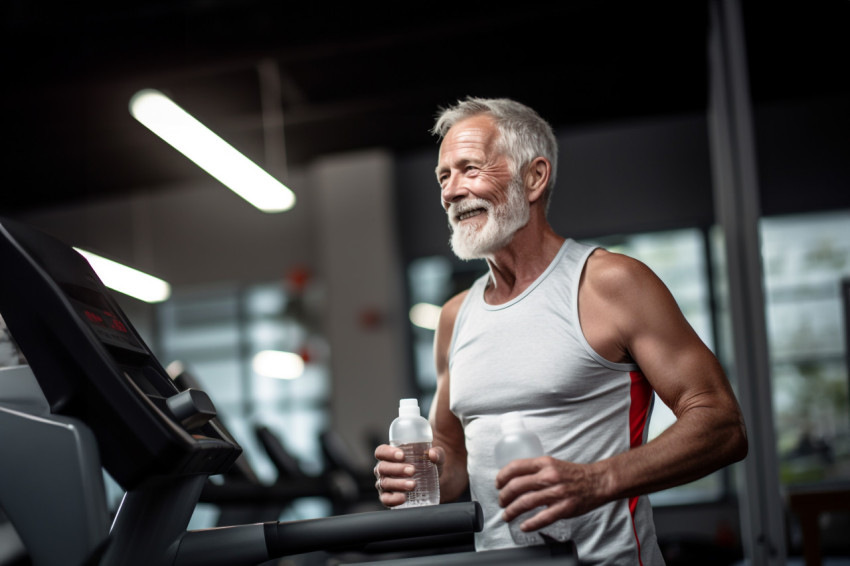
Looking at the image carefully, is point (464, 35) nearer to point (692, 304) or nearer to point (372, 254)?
point (372, 254)

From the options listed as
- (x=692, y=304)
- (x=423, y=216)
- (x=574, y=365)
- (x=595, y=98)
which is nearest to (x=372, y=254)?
(x=423, y=216)

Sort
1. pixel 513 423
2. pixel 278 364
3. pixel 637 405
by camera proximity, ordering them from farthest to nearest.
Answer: pixel 278 364
pixel 637 405
pixel 513 423

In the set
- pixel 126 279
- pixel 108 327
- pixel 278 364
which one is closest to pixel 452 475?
pixel 108 327

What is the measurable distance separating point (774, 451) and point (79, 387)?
8.51 ft

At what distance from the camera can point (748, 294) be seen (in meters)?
3.14

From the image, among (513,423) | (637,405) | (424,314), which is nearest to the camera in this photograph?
(513,423)

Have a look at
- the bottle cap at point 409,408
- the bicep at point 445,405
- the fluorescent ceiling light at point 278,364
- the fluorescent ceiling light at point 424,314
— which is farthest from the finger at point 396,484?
the fluorescent ceiling light at point 278,364

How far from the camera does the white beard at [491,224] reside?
1564mm

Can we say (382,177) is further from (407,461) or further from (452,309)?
(407,461)

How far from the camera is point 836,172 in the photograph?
6.45 metres

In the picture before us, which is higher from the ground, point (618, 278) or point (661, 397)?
point (618, 278)

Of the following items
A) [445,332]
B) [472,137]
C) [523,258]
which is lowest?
[445,332]

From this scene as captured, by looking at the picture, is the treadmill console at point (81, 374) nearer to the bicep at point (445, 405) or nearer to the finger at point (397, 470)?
the finger at point (397, 470)

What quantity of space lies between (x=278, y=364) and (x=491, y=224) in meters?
6.88
